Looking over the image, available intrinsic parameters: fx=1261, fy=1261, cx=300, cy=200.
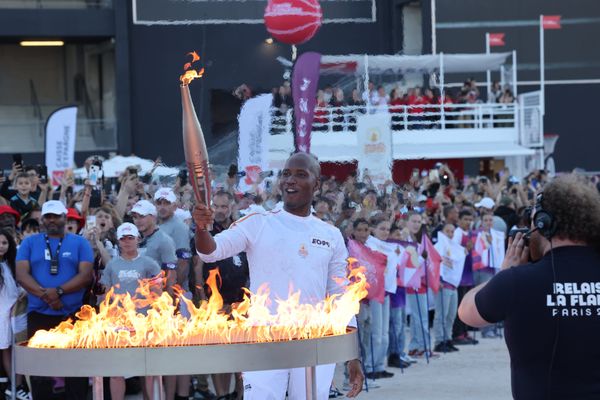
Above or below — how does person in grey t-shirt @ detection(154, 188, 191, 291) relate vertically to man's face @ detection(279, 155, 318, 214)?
below

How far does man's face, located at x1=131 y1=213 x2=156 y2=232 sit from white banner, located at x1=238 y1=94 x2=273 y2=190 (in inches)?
149

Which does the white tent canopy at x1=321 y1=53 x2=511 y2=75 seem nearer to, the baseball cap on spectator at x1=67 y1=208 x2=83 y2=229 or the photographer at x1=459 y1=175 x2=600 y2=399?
the baseball cap on spectator at x1=67 y1=208 x2=83 y2=229

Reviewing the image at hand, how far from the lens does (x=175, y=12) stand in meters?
28.6

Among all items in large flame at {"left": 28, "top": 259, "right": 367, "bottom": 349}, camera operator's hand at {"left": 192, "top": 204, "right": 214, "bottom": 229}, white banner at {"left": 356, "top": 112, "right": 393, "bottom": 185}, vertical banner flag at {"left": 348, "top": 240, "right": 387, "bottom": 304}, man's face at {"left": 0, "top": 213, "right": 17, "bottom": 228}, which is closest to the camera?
large flame at {"left": 28, "top": 259, "right": 367, "bottom": 349}

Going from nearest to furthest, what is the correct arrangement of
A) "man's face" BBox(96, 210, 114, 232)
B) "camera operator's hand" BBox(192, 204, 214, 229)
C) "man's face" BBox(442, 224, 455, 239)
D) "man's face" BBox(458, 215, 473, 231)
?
"camera operator's hand" BBox(192, 204, 214, 229), "man's face" BBox(96, 210, 114, 232), "man's face" BBox(442, 224, 455, 239), "man's face" BBox(458, 215, 473, 231)

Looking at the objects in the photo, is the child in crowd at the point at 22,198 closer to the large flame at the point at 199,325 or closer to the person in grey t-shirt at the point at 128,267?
the person in grey t-shirt at the point at 128,267

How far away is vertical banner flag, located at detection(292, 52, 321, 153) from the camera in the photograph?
17688 millimetres

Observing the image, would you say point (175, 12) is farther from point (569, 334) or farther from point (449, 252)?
point (569, 334)

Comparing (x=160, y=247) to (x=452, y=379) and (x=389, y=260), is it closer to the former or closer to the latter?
(x=389, y=260)

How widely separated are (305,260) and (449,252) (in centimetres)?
882

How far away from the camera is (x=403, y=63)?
2992 centimetres

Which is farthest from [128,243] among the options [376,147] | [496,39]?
[496,39]

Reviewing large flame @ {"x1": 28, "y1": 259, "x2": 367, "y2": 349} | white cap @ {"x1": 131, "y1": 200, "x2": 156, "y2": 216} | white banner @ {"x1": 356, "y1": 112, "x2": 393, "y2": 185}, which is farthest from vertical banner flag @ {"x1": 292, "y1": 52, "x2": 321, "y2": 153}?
large flame @ {"x1": 28, "y1": 259, "x2": 367, "y2": 349}

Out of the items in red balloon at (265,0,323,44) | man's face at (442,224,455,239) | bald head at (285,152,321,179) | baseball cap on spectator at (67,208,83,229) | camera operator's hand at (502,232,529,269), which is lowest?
man's face at (442,224,455,239)
